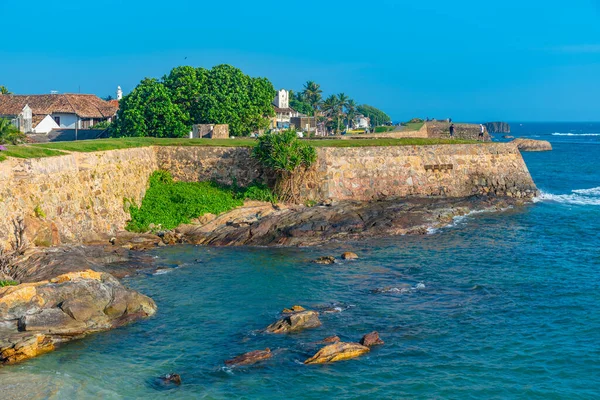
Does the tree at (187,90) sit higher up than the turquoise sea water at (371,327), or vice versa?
the tree at (187,90)

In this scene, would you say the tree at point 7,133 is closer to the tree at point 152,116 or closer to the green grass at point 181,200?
the green grass at point 181,200

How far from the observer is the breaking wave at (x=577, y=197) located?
148ft

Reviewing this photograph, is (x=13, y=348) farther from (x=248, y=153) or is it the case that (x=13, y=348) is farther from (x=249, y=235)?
(x=248, y=153)

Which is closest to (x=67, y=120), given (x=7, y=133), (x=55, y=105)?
(x=55, y=105)

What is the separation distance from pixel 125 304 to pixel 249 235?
12.0m

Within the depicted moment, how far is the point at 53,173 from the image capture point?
2850cm

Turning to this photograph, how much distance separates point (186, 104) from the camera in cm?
4834

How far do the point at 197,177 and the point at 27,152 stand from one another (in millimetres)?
12307

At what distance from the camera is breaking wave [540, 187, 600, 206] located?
4511 centimetres

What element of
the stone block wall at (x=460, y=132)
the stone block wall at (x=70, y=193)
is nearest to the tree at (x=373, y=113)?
the stone block wall at (x=460, y=132)

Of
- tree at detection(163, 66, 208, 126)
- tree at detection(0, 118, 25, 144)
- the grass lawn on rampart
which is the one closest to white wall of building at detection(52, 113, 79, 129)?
tree at detection(163, 66, 208, 126)

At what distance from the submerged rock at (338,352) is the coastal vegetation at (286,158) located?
20684 millimetres

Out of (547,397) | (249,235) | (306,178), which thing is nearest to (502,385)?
(547,397)

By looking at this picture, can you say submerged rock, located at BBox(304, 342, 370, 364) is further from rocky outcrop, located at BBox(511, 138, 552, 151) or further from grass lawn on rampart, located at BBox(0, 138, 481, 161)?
rocky outcrop, located at BBox(511, 138, 552, 151)
